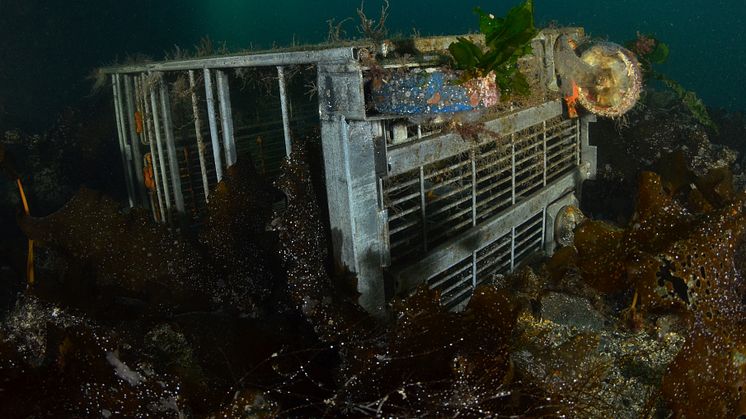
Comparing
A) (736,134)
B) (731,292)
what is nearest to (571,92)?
(731,292)

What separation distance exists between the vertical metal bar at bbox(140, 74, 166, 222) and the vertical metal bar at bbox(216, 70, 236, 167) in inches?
53.6

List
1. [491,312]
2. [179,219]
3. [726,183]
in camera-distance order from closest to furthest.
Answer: [491,312], [726,183], [179,219]

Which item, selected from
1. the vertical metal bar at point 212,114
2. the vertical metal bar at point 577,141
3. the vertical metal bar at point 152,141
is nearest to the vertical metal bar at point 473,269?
the vertical metal bar at point 212,114

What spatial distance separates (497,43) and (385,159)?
0.86m

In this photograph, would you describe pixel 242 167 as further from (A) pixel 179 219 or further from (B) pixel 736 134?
(B) pixel 736 134

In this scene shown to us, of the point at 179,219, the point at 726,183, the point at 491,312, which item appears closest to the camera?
the point at 491,312

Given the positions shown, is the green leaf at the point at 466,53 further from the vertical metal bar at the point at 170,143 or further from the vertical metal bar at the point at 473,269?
the vertical metal bar at the point at 170,143

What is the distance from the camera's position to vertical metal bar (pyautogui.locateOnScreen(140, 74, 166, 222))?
4.75 meters

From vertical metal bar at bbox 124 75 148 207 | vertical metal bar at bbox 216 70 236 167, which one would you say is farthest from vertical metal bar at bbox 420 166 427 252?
vertical metal bar at bbox 124 75 148 207

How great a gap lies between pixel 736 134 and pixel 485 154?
31.6 feet

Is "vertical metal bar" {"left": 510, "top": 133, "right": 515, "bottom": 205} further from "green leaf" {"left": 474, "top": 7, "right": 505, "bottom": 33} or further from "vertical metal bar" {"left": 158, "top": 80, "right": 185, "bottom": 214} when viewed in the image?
"vertical metal bar" {"left": 158, "top": 80, "right": 185, "bottom": 214}

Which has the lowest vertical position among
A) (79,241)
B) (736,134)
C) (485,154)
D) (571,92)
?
(736,134)

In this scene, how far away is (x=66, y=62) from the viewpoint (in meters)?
14.1

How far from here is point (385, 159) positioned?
2859mm
